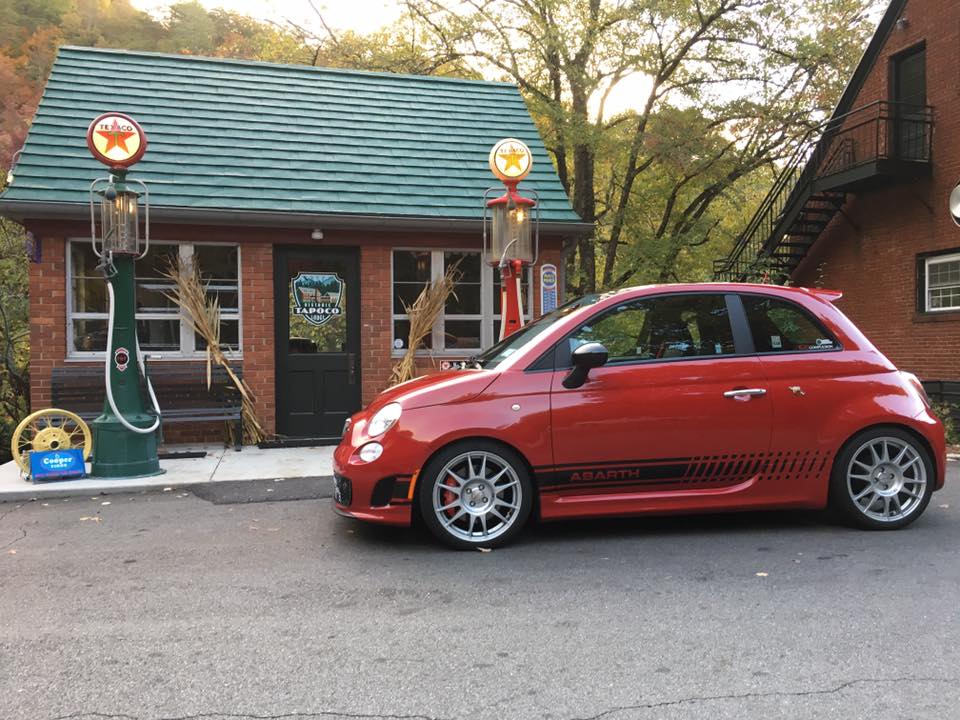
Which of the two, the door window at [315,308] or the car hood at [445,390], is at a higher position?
the door window at [315,308]

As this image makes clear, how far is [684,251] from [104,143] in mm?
14248

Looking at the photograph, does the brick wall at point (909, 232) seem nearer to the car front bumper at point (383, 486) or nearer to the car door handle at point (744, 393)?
the car door handle at point (744, 393)

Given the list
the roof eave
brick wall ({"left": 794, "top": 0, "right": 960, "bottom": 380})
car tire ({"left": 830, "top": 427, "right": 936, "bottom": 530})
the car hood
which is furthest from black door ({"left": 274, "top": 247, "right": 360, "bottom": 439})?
brick wall ({"left": 794, "top": 0, "right": 960, "bottom": 380})

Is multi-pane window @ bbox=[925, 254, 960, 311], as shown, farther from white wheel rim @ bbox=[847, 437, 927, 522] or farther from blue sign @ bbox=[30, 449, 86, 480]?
blue sign @ bbox=[30, 449, 86, 480]

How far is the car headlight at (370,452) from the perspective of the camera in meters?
4.58

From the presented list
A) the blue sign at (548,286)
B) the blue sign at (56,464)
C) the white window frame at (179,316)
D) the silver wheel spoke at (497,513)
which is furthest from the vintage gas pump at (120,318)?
the blue sign at (548,286)

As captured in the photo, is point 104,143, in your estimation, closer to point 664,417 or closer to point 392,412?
point 392,412

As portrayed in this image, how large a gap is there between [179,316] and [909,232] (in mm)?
13325

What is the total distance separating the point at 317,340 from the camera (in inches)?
390

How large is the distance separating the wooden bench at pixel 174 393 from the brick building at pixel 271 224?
Result: 0.68ft

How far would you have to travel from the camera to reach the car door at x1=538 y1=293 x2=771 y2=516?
472 cm

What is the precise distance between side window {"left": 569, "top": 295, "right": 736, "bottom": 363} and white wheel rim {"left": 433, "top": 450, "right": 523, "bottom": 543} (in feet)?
3.37

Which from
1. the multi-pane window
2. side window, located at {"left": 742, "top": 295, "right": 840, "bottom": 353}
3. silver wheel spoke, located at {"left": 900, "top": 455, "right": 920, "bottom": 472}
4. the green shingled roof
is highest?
the green shingled roof

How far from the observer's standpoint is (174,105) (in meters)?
10.5
